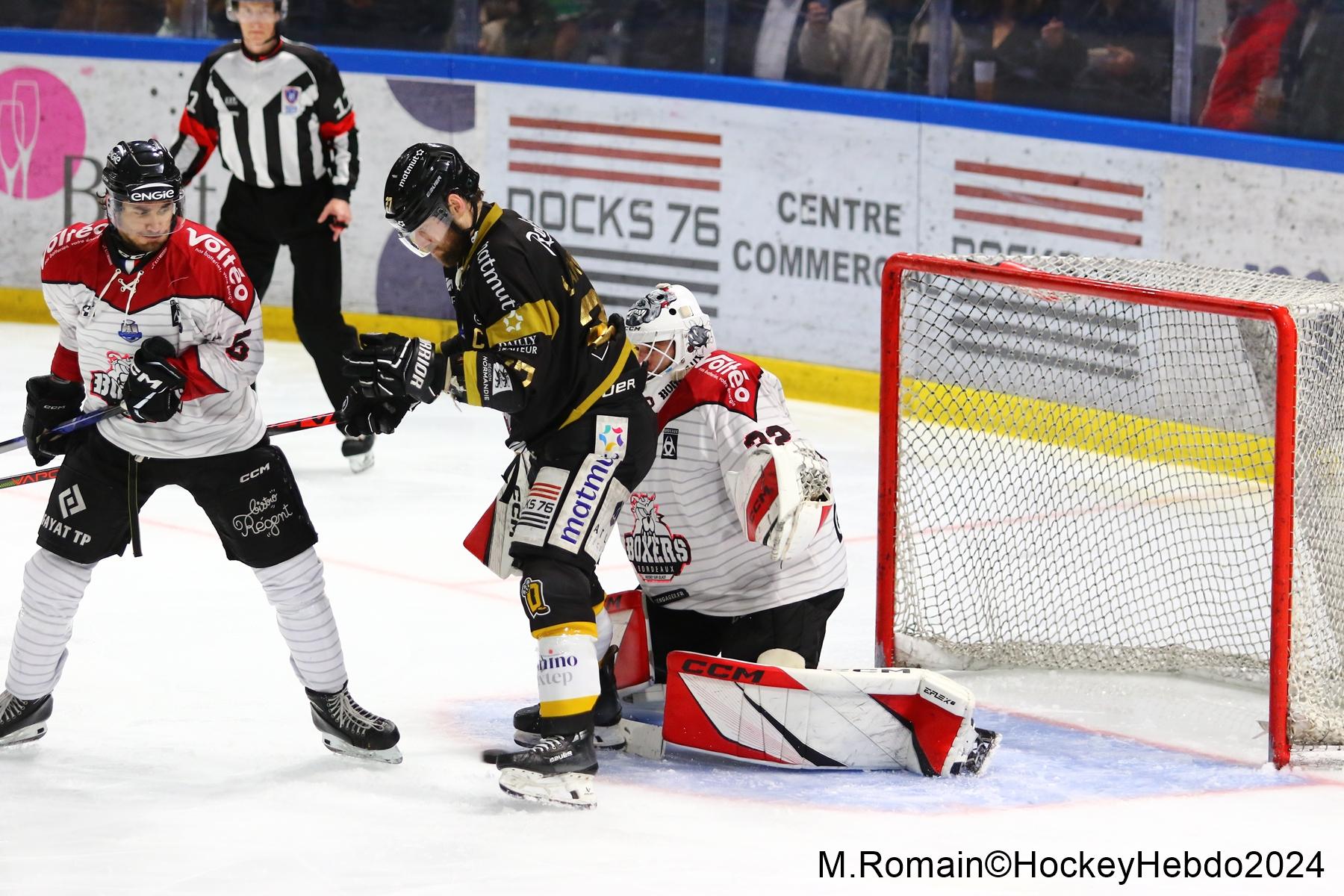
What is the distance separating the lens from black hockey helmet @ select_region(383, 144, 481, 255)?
11.0 feet

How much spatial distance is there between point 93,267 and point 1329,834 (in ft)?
7.56

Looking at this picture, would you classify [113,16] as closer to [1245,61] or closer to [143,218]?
[1245,61]

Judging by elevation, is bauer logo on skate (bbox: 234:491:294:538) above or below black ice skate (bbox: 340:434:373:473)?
above

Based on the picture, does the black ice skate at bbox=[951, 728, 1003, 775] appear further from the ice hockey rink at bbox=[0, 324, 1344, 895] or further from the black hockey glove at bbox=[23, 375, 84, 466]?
the black hockey glove at bbox=[23, 375, 84, 466]

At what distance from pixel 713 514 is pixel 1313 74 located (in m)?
3.26

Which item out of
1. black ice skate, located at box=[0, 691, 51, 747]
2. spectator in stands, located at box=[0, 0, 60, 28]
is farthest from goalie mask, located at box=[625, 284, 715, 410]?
spectator in stands, located at box=[0, 0, 60, 28]

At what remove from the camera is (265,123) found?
621cm

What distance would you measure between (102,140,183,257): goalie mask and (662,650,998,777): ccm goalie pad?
48.5 inches

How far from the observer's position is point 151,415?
3.31 m

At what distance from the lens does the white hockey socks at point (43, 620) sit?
3.52m

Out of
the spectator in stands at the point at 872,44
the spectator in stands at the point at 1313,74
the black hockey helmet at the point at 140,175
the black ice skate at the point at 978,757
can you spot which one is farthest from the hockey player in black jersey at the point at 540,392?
the spectator in stands at the point at 872,44

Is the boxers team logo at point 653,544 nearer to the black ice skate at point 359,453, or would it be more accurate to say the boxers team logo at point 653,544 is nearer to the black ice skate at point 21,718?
the black ice skate at point 21,718

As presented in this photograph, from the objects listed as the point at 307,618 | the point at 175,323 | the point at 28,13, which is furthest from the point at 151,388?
the point at 28,13

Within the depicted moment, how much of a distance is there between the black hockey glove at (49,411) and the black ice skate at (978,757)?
5.56 ft
